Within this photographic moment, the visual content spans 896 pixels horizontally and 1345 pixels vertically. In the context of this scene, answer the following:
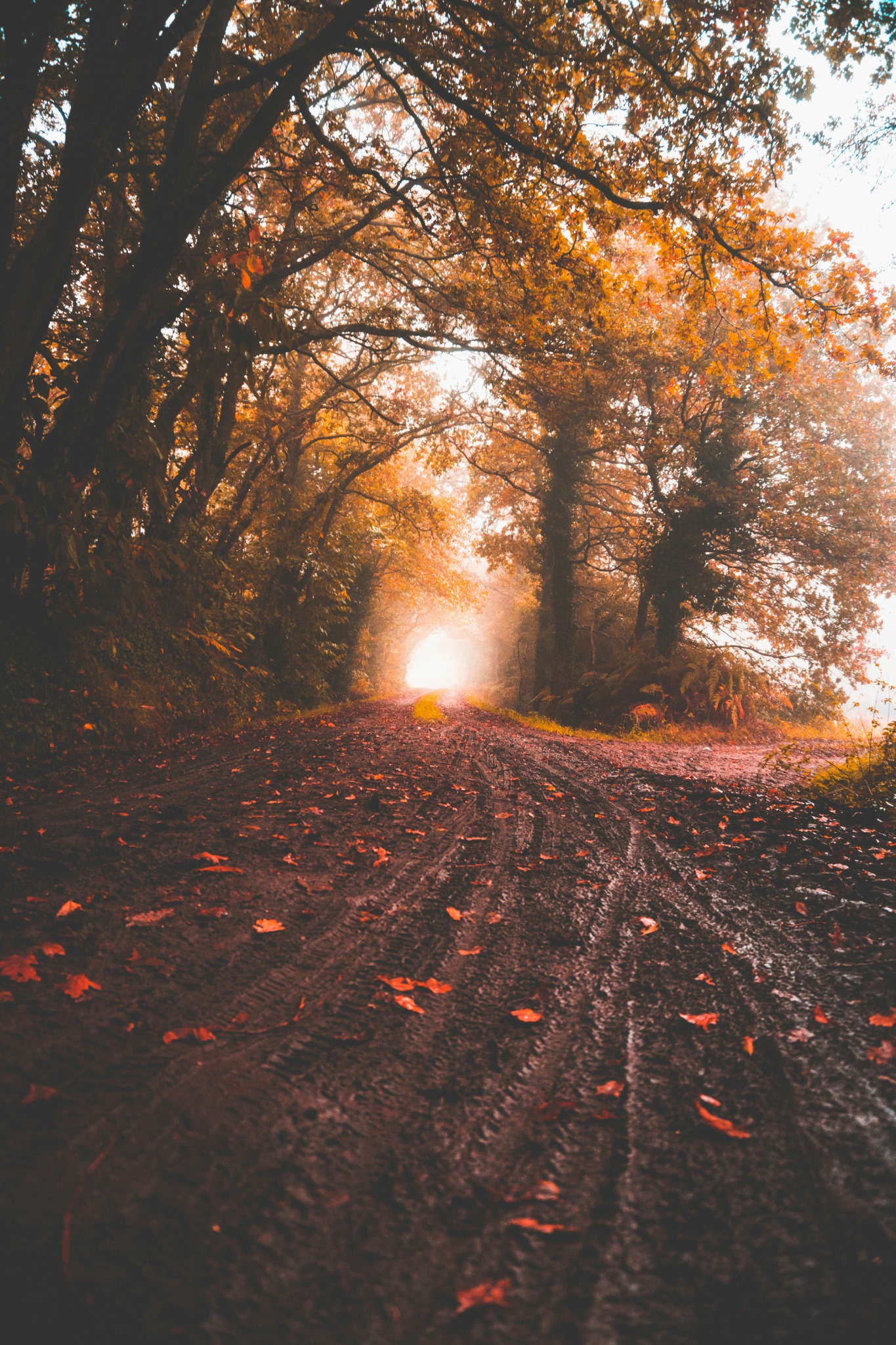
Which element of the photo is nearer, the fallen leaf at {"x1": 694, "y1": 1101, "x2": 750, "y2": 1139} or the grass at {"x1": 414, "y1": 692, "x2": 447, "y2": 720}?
the fallen leaf at {"x1": 694, "y1": 1101, "x2": 750, "y2": 1139}

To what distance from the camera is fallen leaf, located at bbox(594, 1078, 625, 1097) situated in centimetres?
176

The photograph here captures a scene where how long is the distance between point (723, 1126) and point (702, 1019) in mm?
554

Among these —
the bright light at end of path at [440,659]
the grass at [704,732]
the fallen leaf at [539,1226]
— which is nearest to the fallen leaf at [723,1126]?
the fallen leaf at [539,1226]

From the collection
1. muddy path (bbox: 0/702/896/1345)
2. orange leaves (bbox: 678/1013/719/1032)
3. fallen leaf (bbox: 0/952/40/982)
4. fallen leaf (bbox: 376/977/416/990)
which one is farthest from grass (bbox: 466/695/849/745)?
fallen leaf (bbox: 0/952/40/982)

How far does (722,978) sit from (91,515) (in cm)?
635

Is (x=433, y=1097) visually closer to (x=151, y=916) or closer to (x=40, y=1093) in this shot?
(x=40, y=1093)

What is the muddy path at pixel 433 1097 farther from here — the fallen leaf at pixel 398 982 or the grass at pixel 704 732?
the grass at pixel 704 732

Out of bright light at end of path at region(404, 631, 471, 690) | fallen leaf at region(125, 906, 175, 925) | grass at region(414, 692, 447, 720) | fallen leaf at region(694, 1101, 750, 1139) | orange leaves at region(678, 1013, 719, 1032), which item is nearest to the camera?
fallen leaf at region(694, 1101, 750, 1139)

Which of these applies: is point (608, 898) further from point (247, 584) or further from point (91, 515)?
point (247, 584)

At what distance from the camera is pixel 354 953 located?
247cm

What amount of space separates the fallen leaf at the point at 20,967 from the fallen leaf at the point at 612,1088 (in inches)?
76.7

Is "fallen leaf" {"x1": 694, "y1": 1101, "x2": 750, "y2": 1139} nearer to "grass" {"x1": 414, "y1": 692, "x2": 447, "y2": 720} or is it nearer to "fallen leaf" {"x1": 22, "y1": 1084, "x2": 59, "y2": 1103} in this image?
"fallen leaf" {"x1": 22, "y1": 1084, "x2": 59, "y2": 1103}

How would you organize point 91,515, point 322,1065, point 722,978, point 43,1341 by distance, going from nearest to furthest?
1. point 43,1341
2. point 322,1065
3. point 722,978
4. point 91,515

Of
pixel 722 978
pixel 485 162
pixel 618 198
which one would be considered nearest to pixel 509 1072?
pixel 722 978
